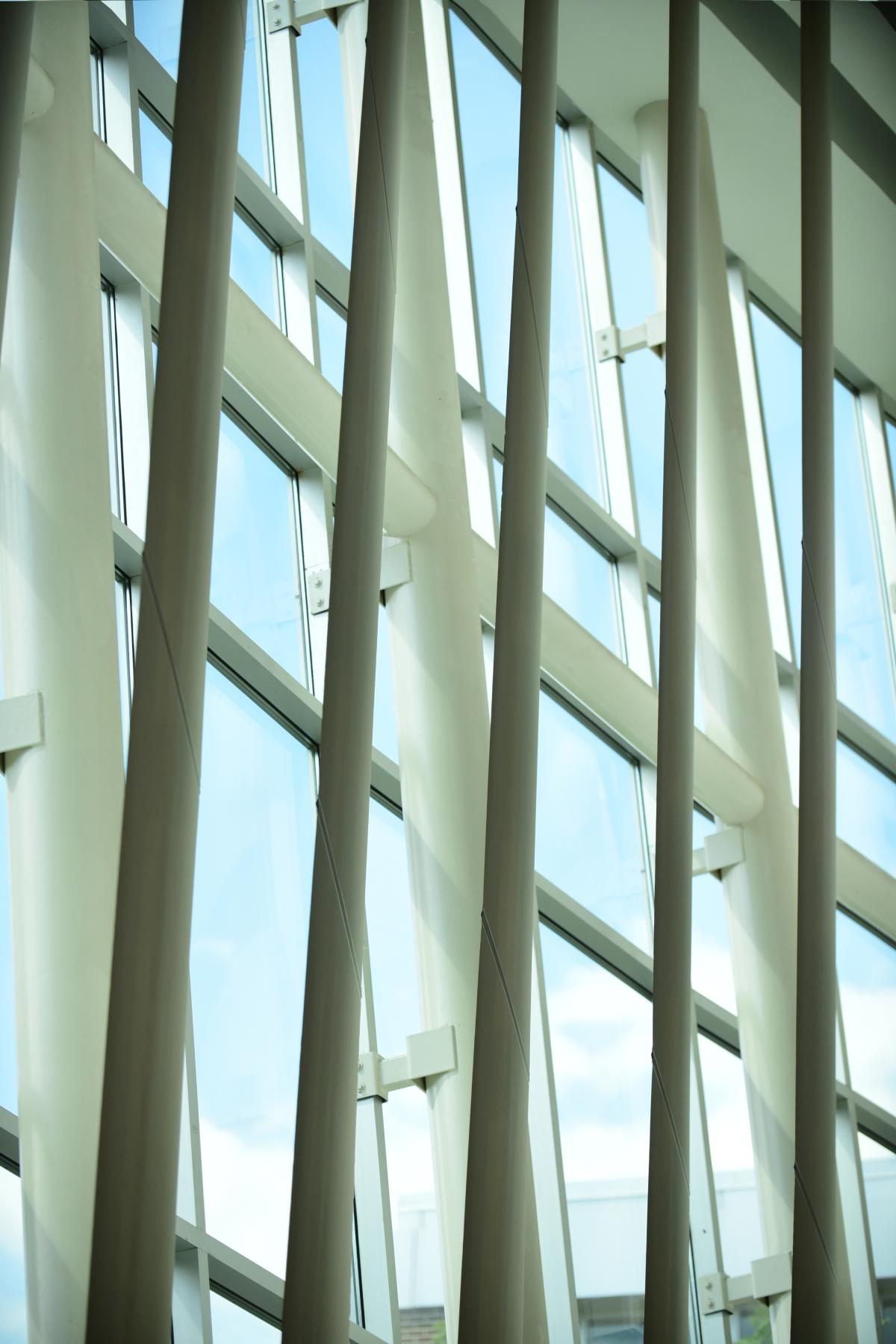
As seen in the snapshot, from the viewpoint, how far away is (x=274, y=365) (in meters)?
8.84

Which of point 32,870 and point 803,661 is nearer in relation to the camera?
point 32,870

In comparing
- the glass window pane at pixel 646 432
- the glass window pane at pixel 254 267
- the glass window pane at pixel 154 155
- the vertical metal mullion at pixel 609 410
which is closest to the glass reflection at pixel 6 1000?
the glass window pane at pixel 154 155

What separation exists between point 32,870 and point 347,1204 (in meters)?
1.73

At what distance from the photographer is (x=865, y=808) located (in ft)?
51.4

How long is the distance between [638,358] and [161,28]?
510 cm

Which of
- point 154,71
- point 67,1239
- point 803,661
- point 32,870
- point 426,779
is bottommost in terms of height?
point 67,1239

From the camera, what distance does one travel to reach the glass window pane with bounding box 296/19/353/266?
11.2 m

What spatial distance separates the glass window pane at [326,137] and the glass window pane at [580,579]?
2510 millimetres

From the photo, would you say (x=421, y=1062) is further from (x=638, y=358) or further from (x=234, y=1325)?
(x=638, y=358)

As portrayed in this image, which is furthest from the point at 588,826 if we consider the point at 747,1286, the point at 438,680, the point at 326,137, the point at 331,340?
the point at 326,137

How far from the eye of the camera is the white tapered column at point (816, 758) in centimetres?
895

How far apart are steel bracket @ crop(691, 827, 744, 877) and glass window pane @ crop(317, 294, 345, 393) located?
399 centimetres

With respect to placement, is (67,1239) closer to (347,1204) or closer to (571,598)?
(347,1204)

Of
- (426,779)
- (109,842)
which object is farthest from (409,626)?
(109,842)
